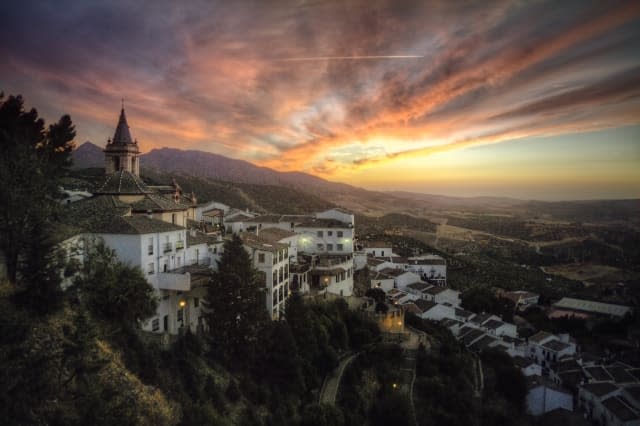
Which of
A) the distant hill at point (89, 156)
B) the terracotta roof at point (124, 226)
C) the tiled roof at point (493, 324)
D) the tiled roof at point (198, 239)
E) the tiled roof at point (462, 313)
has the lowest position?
the tiled roof at point (493, 324)

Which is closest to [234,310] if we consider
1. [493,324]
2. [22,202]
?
[22,202]

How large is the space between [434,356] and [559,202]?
176 m

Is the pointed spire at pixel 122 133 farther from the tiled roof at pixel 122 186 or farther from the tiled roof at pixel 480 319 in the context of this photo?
the tiled roof at pixel 480 319

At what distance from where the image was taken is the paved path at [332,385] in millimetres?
27834

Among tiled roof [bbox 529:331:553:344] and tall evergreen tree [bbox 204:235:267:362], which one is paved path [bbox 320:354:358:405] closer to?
tall evergreen tree [bbox 204:235:267:362]

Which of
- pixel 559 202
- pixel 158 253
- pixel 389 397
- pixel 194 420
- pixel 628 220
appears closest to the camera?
pixel 194 420

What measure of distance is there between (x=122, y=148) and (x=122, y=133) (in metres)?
1.53

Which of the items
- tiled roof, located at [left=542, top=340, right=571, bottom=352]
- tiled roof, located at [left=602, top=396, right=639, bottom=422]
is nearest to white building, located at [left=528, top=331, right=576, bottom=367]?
tiled roof, located at [left=542, top=340, right=571, bottom=352]

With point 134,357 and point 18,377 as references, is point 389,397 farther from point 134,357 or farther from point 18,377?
point 18,377

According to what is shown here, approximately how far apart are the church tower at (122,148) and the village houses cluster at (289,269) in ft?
0.32

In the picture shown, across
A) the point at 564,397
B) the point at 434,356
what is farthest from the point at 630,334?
the point at 434,356

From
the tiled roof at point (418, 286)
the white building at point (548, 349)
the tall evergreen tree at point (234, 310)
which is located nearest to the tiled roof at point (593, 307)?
the white building at point (548, 349)

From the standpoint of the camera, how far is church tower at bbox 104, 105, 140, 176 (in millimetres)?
41469

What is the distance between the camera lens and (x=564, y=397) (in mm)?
37062
